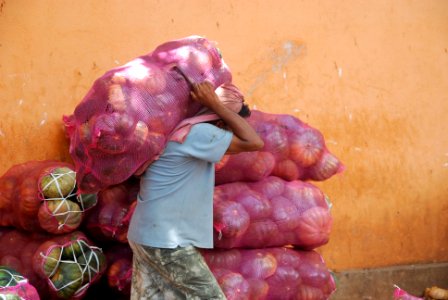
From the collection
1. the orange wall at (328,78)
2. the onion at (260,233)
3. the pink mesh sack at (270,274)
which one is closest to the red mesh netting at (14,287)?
the orange wall at (328,78)

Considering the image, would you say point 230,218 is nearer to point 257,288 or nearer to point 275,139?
point 257,288

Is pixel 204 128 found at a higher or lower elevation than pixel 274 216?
higher

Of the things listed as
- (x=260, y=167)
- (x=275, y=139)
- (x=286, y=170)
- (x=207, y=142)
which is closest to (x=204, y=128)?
(x=207, y=142)

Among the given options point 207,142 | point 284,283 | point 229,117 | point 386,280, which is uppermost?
point 229,117

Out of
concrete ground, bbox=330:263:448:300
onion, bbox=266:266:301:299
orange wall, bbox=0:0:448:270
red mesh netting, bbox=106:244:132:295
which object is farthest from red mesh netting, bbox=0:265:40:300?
concrete ground, bbox=330:263:448:300

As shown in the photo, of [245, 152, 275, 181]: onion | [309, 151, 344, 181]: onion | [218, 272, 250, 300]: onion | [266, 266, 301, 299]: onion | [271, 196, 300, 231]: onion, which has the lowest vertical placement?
[266, 266, 301, 299]: onion

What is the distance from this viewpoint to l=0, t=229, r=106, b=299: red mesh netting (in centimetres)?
446

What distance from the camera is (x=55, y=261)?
4.46 meters

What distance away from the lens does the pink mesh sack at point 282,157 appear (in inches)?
186

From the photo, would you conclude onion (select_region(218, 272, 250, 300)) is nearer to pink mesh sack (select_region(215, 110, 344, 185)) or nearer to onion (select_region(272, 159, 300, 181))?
pink mesh sack (select_region(215, 110, 344, 185))

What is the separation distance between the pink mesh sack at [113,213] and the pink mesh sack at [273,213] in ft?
1.82

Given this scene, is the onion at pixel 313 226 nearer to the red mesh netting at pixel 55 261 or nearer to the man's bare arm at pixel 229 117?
the man's bare arm at pixel 229 117

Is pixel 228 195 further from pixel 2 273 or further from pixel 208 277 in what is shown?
pixel 2 273

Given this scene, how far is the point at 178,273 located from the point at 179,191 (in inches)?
16.7
